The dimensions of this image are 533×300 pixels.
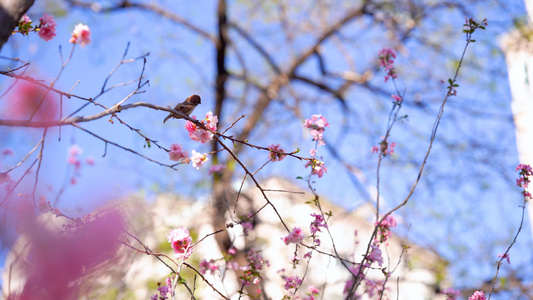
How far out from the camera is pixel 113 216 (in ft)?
4.30

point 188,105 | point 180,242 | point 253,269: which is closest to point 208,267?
point 253,269

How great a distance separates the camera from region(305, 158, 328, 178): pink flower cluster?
2.17 m

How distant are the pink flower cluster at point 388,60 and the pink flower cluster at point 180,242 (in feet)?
5.00

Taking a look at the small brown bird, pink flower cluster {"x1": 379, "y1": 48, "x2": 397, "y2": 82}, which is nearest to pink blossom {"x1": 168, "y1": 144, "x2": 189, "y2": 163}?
the small brown bird

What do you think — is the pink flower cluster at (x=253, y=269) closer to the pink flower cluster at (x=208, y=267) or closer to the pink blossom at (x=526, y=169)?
the pink flower cluster at (x=208, y=267)

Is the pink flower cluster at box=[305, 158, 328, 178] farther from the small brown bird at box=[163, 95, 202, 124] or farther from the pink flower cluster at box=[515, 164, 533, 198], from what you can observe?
the pink flower cluster at box=[515, 164, 533, 198]

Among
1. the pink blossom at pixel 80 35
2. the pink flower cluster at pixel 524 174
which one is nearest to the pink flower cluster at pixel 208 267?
the pink blossom at pixel 80 35

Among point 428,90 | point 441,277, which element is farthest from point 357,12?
point 441,277

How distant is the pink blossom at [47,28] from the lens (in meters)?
2.20

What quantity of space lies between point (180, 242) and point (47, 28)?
1140mm

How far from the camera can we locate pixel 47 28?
221cm

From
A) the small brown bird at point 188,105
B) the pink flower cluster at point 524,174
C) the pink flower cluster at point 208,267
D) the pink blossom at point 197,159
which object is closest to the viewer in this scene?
the small brown bird at point 188,105

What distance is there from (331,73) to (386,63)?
3.94m

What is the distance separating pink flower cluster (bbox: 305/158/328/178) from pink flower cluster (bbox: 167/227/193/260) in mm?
623
